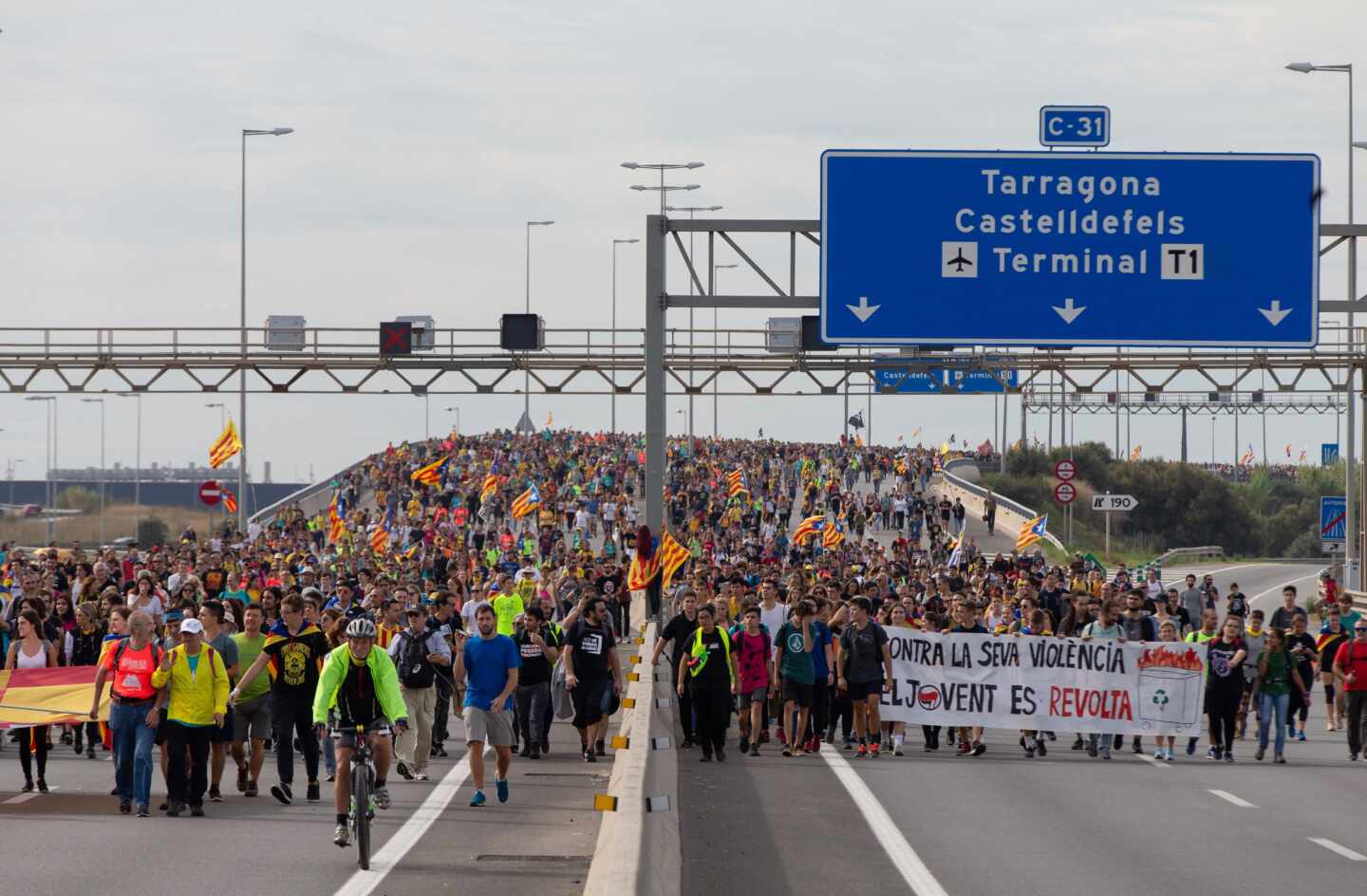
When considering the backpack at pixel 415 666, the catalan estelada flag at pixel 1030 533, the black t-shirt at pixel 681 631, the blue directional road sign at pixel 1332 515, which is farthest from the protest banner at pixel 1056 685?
the catalan estelada flag at pixel 1030 533

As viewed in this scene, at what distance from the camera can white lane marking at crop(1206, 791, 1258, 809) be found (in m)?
16.4

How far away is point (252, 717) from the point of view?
53.3 ft

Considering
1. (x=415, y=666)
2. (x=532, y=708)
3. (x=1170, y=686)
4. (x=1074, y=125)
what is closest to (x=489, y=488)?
(x=1074, y=125)

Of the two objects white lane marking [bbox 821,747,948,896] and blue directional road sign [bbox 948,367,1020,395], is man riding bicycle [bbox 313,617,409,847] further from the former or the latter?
blue directional road sign [bbox 948,367,1020,395]

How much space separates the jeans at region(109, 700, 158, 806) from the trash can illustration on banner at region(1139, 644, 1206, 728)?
10.4m

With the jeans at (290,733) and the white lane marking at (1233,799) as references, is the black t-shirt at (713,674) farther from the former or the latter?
the white lane marking at (1233,799)

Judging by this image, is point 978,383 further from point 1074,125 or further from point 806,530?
point 1074,125

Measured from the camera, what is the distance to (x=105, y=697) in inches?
719

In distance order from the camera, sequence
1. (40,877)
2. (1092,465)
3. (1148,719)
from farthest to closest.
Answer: (1092,465) < (1148,719) < (40,877)

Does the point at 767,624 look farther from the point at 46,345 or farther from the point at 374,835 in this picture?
the point at 46,345

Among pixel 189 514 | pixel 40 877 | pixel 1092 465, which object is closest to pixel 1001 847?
pixel 40 877

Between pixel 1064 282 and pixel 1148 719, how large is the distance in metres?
5.50

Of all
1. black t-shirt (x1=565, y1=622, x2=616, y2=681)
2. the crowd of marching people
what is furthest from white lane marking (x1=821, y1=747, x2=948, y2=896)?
black t-shirt (x1=565, y1=622, x2=616, y2=681)

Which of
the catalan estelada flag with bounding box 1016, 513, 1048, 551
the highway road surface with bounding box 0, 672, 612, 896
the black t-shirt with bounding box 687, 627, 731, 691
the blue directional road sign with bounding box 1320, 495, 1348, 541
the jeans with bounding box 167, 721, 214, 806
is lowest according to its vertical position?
the highway road surface with bounding box 0, 672, 612, 896
